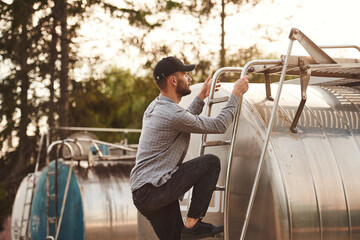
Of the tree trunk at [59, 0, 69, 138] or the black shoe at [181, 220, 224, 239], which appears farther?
the tree trunk at [59, 0, 69, 138]

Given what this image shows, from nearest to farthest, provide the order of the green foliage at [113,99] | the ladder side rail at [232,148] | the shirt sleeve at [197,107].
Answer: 1. the ladder side rail at [232,148]
2. the shirt sleeve at [197,107]
3. the green foliage at [113,99]

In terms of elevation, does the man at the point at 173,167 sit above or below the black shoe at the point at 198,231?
above

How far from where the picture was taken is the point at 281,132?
4520 millimetres

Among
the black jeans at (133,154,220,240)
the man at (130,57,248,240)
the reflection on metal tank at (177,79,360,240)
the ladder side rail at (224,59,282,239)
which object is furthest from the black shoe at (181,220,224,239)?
the reflection on metal tank at (177,79,360,240)

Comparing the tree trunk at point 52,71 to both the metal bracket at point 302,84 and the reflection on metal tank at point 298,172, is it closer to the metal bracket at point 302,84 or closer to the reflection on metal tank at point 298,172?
the reflection on metal tank at point 298,172

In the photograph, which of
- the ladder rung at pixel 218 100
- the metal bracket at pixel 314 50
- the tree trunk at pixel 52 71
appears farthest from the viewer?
the tree trunk at pixel 52 71

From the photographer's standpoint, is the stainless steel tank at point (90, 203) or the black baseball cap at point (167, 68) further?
the stainless steel tank at point (90, 203)

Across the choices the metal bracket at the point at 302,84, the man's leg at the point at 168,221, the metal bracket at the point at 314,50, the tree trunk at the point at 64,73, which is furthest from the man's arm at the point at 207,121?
the tree trunk at the point at 64,73

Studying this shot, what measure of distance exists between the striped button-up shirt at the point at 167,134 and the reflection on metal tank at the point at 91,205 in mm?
6123

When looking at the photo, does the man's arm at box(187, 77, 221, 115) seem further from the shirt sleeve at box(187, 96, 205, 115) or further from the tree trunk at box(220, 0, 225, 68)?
the tree trunk at box(220, 0, 225, 68)

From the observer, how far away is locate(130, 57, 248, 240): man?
4.36 meters

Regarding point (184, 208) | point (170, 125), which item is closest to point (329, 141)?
point (170, 125)

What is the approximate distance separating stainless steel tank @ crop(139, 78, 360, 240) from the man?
1.16ft

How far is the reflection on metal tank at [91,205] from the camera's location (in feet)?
34.1
